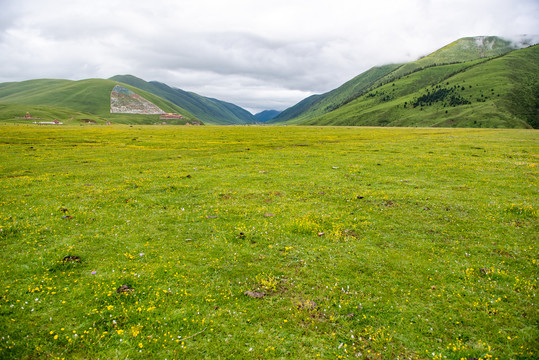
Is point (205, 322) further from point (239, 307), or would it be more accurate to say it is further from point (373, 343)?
point (373, 343)

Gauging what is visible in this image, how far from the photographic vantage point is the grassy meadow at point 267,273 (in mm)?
8016

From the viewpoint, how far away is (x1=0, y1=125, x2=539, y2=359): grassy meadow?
802 cm

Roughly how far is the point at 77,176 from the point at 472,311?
34593 mm

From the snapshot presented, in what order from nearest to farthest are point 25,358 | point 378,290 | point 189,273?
point 25,358
point 378,290
point 189,273

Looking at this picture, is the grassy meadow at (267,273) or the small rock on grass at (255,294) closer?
the grassy meadow at (267,273)

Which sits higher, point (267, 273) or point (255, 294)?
point (267, 273)

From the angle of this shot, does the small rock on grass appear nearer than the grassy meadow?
No

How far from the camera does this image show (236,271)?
456 inches

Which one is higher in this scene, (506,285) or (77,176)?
(77,176)

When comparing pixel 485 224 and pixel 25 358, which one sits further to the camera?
pixel 485 224

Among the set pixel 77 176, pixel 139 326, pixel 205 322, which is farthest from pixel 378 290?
pixel 77 176

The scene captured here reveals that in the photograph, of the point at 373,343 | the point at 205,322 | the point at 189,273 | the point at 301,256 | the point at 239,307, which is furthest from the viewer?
the point at 301,256

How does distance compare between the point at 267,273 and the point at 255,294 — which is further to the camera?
the point at 267,273

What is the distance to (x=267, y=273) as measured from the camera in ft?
37.4
